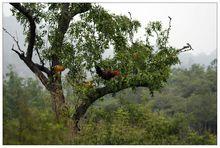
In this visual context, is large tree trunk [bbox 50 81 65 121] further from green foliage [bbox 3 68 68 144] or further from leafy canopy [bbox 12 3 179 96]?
green foliage [bbox 3 68 68 144]

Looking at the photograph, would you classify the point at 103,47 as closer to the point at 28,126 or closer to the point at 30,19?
the point at 30,19

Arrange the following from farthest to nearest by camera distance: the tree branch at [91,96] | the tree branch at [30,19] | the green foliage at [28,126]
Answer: the tree branch at [91,96]
the tree branch at [30,19]
the green foliage at [28,126]

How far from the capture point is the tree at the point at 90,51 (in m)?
9.38

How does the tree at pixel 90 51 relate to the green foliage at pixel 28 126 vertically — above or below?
above

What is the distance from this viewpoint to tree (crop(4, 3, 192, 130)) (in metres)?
9.38

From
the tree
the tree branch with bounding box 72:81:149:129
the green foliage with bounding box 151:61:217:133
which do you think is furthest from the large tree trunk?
the green foliage with bounding box 151:61:217:133

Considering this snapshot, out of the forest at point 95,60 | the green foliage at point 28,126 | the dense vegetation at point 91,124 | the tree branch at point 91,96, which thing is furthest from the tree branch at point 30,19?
the green foliage at point 28,126

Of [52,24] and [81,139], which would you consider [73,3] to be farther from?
[81,139]

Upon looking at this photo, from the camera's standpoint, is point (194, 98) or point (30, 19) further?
point (194, 98)

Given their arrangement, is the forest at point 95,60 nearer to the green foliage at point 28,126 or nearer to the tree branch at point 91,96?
the tree branch at point 91,96

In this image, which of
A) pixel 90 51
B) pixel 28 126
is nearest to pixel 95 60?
pixel 90 51

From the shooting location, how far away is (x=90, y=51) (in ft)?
31.5

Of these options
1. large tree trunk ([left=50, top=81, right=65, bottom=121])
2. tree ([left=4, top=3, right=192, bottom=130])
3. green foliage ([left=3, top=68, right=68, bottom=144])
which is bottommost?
green foliage ([left=3, top=68, right=68, bottom=144])

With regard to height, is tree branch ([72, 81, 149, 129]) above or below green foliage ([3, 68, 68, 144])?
above
